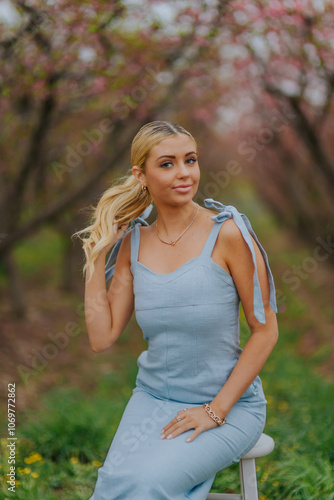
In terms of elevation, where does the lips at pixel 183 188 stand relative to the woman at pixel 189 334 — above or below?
above

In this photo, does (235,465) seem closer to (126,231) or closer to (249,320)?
(249,320)

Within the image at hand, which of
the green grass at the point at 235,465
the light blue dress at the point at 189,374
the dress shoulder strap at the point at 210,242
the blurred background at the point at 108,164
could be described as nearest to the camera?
the light blue dress at the point at 189,374

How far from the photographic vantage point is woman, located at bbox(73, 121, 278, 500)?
2152mm

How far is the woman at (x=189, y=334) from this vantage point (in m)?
2.15

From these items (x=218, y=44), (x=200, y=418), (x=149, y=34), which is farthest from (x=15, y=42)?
(x=200, y=418)

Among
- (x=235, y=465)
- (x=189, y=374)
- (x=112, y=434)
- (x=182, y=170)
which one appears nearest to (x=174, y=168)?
(x=182, y=170)

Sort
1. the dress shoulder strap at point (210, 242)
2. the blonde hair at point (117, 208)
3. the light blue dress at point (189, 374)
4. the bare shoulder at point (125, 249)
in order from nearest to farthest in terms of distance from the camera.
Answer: the light blue dress at point (189, 374), the dress shoulder strap at point (210, 242), the blonde hair at point (117, 208), the bare shoulder at point (125, 249)

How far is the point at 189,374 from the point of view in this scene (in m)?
2.32

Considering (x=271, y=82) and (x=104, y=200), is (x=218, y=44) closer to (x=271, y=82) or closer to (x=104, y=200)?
(x=271, y=82)

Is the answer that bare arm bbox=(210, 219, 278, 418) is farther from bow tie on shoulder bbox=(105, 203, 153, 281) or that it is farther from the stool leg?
bow tie on shoulder bbox=(105, 203, 153, 281)

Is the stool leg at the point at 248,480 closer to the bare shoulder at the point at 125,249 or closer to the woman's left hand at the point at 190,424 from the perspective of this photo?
the woman's left hand at the point at 190,424

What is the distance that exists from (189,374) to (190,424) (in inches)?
8.6

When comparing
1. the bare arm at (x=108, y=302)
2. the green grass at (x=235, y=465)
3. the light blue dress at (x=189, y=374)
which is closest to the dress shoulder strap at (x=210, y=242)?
the light blue dress at (x=189, y=374)

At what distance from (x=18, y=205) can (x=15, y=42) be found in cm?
219
